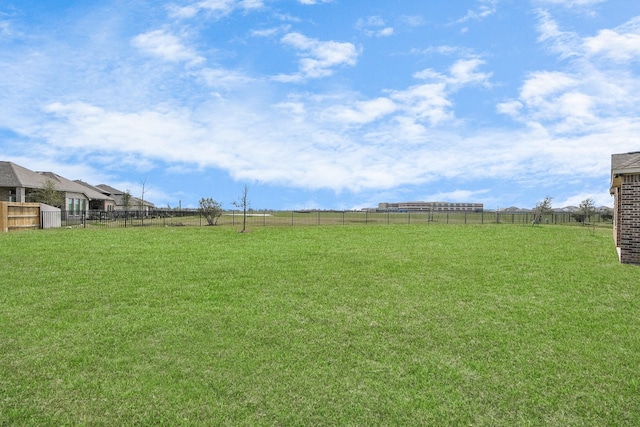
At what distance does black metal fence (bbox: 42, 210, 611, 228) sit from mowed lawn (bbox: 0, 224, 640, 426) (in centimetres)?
2011

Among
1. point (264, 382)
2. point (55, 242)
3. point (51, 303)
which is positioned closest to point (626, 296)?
point (264, 382)

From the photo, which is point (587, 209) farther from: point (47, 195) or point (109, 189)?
point (109, 189)

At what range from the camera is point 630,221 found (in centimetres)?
1107

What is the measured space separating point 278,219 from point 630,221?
2971cm

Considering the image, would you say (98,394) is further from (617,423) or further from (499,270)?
(499,270)

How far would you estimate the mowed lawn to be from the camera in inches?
141

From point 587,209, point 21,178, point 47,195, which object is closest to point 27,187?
point 21,178

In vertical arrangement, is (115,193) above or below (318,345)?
above

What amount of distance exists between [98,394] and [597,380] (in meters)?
5.06

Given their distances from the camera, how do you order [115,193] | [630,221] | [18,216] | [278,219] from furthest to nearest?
[115,193]
[278,219]
[18,216]
[630,221]

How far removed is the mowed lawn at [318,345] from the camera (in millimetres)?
3576

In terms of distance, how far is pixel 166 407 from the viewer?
3576 millimetres

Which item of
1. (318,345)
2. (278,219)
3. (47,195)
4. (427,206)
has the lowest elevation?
(318,345)

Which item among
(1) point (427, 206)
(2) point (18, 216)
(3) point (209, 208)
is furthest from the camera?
(1) point (427, 206)
